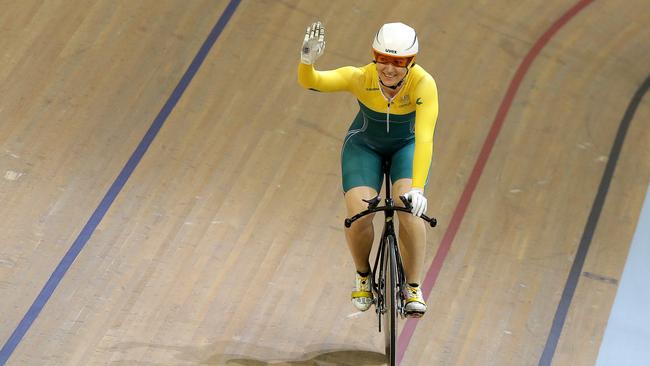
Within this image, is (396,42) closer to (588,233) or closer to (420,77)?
(420,77)

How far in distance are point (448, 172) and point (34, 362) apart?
268cm

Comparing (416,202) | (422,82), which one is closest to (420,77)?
(422,82)

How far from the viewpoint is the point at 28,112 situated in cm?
540

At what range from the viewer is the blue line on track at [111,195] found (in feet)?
14.3

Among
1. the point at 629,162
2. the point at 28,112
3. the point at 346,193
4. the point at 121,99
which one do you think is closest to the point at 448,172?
the point at 629,162

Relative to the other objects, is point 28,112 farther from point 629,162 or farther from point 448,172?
point 629,162

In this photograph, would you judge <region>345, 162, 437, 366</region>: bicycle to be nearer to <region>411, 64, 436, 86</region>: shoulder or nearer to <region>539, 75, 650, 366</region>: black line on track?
<region>411, 64, 436, 86</region>: shoulder

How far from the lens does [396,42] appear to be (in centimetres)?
379

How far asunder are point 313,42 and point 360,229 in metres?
0.88

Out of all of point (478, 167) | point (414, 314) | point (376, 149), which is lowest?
point (414, 314)

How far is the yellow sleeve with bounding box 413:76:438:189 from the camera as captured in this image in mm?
3822

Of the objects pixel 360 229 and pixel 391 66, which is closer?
pixel 391 66

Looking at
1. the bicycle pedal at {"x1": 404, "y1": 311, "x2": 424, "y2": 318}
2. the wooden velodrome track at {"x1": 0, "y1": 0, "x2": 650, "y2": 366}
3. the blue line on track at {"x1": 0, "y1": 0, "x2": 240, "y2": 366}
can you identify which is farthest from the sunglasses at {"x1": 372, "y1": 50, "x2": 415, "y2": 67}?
the blue line on track at {"x1": 0, "y1": 0, "x2": 240, "y2": 366}

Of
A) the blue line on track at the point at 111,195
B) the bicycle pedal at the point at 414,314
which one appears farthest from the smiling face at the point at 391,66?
the blue line on track at the point at 111,195
